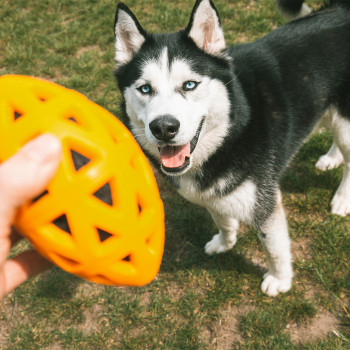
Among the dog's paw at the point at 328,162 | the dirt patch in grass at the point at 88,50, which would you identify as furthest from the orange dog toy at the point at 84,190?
the dirt patch in grass at the point at 88,50

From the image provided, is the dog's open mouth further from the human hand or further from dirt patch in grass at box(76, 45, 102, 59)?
dirt patch in grass at box(76, 45, 102, 59)

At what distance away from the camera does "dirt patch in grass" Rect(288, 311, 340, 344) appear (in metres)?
2.51

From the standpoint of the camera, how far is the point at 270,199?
2.51 meters

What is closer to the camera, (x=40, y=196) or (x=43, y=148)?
(x=43, y=148)

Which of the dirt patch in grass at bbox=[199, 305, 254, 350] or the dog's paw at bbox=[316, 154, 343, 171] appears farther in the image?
the dog's paw at bbox=[316, 154, 343, 171]

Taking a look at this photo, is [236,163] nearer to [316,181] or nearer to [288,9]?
[316,181]

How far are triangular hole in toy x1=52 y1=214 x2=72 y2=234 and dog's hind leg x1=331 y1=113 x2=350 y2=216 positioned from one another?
238 cm

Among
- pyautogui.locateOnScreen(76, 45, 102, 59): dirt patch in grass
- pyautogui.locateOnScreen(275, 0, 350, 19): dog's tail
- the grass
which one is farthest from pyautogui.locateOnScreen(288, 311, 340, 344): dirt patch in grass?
pyautogui.locateOnScreen(76, 45, 102, 59): dirt patch in grass

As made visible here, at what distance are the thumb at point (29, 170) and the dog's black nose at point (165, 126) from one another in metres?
0.83

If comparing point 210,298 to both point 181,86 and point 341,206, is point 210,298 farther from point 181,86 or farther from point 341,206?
point 181,86

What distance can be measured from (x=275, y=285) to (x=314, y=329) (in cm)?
39

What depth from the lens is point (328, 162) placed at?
353 centimetres

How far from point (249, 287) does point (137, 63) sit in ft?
6.18

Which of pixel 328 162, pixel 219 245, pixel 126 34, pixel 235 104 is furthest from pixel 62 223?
pixel 328 162
